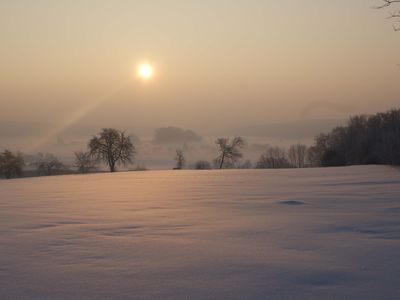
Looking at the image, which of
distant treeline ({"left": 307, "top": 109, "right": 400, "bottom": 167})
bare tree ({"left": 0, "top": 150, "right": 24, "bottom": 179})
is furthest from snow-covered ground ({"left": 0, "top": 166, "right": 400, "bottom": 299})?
bare tree ({"left": 0, "top": 150, "right": 24, "bottom": 179})

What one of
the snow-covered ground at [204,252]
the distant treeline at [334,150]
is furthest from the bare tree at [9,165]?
the snow-covered ground at [204,252]

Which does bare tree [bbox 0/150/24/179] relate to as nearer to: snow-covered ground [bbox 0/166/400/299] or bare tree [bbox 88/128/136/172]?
bare tree [bbox 88/128/136/172]

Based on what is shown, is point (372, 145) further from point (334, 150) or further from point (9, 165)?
point (9, 165)

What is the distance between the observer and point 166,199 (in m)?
9.96

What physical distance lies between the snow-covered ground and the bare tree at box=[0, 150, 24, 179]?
44569 millimetres

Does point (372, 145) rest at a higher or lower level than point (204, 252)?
higher

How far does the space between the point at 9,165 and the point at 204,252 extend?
49.0 meters

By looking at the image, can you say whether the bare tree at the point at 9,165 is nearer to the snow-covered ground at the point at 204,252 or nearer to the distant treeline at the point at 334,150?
the distant treeline at the point at 334,150

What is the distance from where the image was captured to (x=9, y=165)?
49.4 meters

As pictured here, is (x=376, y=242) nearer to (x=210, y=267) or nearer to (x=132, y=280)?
(x=210, y=267)

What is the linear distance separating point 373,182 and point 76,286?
10788mm

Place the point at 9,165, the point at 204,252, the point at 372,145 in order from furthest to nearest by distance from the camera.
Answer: the point at 9,165, the point at 372,145, the point at 204,252

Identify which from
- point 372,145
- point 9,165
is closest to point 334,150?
point 372,145

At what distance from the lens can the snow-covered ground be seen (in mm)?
3582
